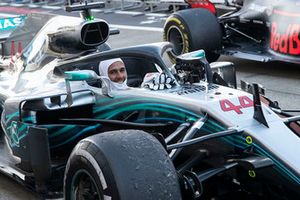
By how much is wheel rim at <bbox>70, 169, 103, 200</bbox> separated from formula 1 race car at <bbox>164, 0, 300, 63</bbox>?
214 inches

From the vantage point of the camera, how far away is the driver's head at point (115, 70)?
5.43 metres

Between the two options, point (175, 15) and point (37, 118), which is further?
point (175, 15)

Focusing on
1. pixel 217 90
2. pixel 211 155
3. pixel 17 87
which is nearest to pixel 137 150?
pixel 211 155

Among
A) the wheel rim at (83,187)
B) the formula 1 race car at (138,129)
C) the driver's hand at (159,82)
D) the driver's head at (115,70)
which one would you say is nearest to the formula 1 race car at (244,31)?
the formula 1 race car at (138,129)

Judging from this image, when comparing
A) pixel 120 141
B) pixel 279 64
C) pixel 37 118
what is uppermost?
pixel 120 141

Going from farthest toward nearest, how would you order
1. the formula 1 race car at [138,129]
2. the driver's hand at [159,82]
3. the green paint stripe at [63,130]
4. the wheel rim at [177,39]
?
the wheel rim at [177,39] → the green paint stripe at [63,130] → the driver's hand at [159,82] → the formula 1 race car at [138,129]

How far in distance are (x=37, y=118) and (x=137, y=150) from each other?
5.89 feet

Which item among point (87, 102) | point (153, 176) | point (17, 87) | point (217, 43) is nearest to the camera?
point (153, 176)

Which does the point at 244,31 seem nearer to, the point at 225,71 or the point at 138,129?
the point at 225,71

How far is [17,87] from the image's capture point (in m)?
6.31

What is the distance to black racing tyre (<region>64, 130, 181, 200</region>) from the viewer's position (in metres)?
3.70

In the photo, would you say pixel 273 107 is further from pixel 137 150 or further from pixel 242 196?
pixel 137 150

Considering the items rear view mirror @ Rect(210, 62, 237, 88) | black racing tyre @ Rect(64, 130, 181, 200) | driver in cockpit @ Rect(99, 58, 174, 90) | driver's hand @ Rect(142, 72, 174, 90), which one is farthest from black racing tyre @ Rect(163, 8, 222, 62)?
black racing tyre @ Rect(64, 130, 181, 200)

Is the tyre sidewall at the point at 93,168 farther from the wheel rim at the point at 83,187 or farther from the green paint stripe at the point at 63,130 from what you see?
the green paint stripe at the point at 63,130
